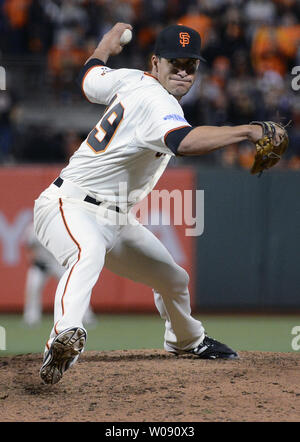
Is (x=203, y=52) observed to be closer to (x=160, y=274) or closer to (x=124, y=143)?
(x=160, y=274)

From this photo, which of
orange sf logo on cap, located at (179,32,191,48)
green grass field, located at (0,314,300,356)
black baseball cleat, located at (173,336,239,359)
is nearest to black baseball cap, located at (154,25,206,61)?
orange sf logo on cap, located at (179,32,191,48)

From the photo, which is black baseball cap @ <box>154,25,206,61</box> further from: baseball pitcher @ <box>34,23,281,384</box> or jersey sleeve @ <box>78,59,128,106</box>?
jersey sleeve @ <box>78,59,128,106</box>

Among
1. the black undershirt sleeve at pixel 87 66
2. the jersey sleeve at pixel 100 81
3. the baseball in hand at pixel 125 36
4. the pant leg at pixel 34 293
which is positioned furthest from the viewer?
the pant leg at pixel 34 293

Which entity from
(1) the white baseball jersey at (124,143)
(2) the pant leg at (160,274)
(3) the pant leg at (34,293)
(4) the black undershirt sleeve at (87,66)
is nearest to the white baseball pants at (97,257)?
(2) the pant leg at (160,274)

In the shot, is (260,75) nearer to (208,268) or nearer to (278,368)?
(208,268)

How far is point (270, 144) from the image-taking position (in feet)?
12.3

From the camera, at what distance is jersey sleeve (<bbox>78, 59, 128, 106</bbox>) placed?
4660mm

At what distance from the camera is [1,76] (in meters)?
9.80

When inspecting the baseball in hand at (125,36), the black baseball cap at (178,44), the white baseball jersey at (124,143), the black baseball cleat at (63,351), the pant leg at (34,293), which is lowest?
the pant leg at (34,293)

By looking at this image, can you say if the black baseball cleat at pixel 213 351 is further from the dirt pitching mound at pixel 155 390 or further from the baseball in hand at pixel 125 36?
the baseball in hand at pixel 125 36

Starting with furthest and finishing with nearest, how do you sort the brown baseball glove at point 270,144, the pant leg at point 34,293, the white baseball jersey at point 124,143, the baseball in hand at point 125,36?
the pant leg at point 34,293, the baseball in hand at point 125,36, the white baseball jersey at point 124,143, the brown baseball glove at point 270,144

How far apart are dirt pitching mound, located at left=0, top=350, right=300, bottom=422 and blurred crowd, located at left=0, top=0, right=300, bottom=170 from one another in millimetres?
5023

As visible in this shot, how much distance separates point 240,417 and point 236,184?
20.5ft

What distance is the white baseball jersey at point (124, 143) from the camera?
4086 millimetres
